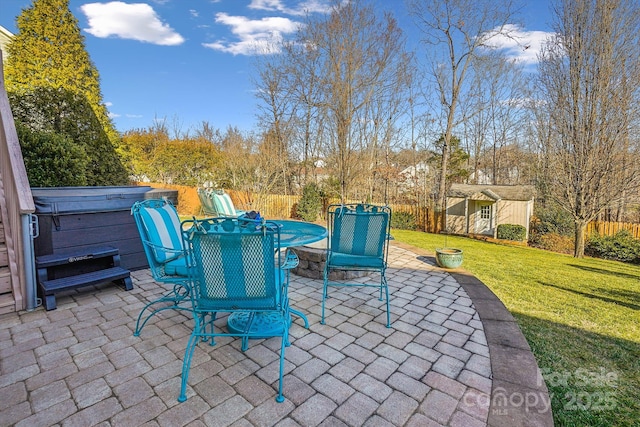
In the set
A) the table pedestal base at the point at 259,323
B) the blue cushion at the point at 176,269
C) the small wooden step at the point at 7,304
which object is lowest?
the table pedestal base at the point at 259,323

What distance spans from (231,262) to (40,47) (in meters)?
9.30

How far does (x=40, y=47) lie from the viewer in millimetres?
7336

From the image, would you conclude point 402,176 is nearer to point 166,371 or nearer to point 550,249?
point 550,249

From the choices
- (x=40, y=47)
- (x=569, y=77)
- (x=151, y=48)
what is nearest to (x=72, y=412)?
(x=40, y=47)

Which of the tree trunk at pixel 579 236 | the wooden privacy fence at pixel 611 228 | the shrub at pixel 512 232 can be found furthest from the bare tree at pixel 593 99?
the shrub at pixel 512 232

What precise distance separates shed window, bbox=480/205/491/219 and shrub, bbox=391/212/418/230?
2914 mm

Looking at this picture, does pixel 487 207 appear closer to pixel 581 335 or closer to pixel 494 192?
pixel 494 192

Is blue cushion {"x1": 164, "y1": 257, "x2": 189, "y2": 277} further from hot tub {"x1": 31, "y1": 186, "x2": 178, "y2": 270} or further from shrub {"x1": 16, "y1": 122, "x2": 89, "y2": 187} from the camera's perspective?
shrub {"x1": 16, "y1": 122, "x2": 89, "y2": 187}

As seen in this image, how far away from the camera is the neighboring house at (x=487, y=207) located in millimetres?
11930

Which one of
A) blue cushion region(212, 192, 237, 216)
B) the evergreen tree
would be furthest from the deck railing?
the evergreen tree

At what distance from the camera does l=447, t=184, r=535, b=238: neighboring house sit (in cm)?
1193

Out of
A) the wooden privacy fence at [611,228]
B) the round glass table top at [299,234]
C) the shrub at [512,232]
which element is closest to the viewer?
the round glass table top at [299,234]

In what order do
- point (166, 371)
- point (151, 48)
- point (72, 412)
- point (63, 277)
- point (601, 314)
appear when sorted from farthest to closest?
point (151, 48)
point (601, 314)
point (63, 277)
point (166, 371)
point (72, 412)

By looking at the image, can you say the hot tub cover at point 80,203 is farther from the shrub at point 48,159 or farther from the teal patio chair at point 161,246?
the shrub at point 48,159
